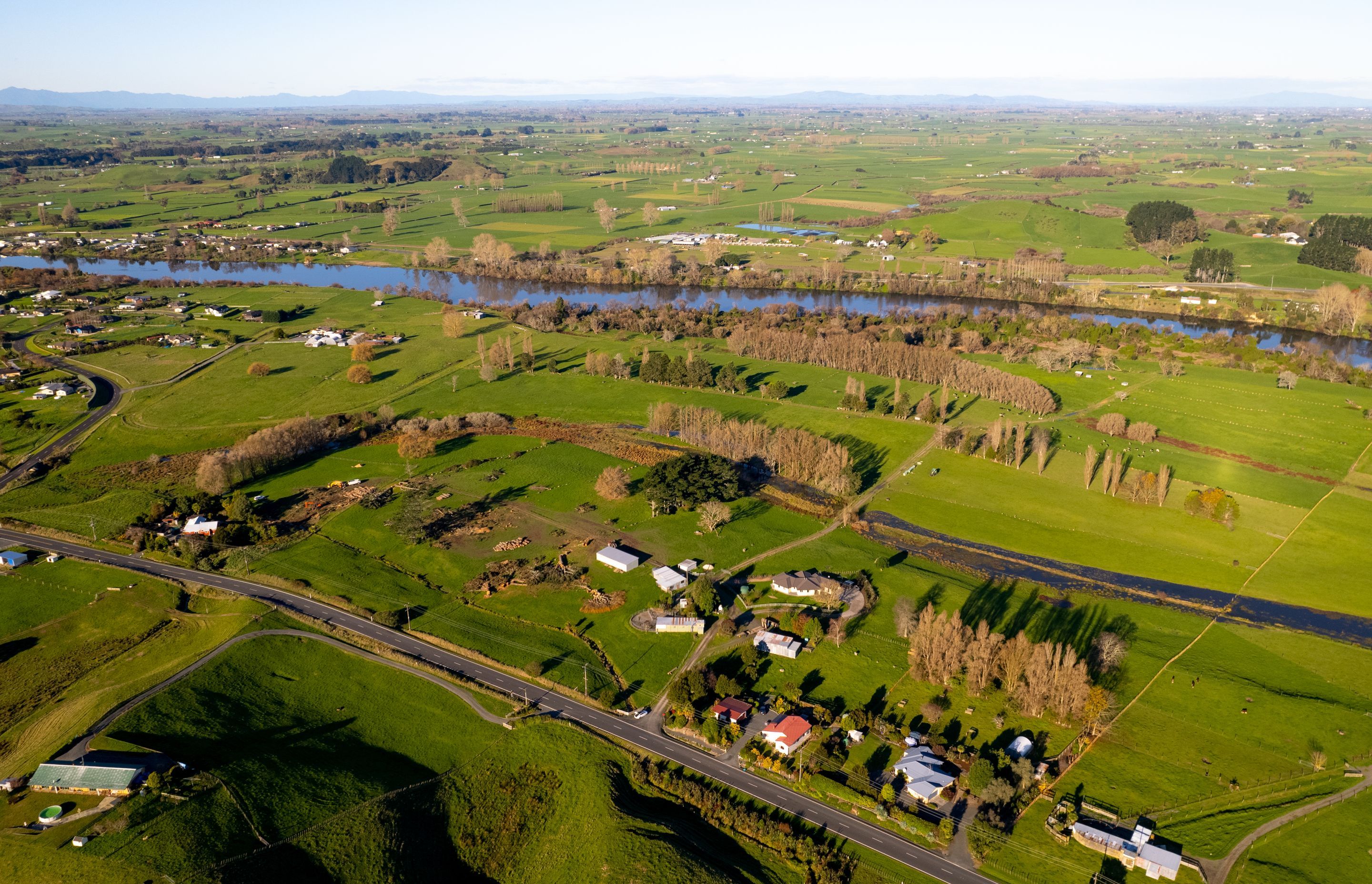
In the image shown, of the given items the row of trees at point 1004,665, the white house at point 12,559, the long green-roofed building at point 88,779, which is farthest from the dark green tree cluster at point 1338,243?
the white house at point 12,559

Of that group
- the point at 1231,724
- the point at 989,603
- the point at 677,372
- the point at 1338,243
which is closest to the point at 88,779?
the point at 989,603

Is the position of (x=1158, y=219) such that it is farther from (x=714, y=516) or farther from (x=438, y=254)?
(x=714, y=516)

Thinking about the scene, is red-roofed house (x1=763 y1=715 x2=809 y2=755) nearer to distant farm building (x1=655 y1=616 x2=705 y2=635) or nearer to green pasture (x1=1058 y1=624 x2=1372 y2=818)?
distant farm building (x1=655 y1=616 x2=705 y2=635)

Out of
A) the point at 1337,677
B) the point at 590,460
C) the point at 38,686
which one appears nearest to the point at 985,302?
the point at 590,460

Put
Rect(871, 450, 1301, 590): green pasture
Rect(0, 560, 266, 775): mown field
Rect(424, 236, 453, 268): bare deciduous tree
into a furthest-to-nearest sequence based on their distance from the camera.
→ 1. Rect(424, 236, 453, 268): bare deciduous tree
2. Rect(871, 450, 1301, 590): green pasture
3. Rect(0, 560, 266, 775): mown field

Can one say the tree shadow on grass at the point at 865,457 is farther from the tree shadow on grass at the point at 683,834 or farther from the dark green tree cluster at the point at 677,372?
the tree shadow on grass at the point at 683,834

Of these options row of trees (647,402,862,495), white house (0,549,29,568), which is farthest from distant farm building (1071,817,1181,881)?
white house (0,549,29,568)
